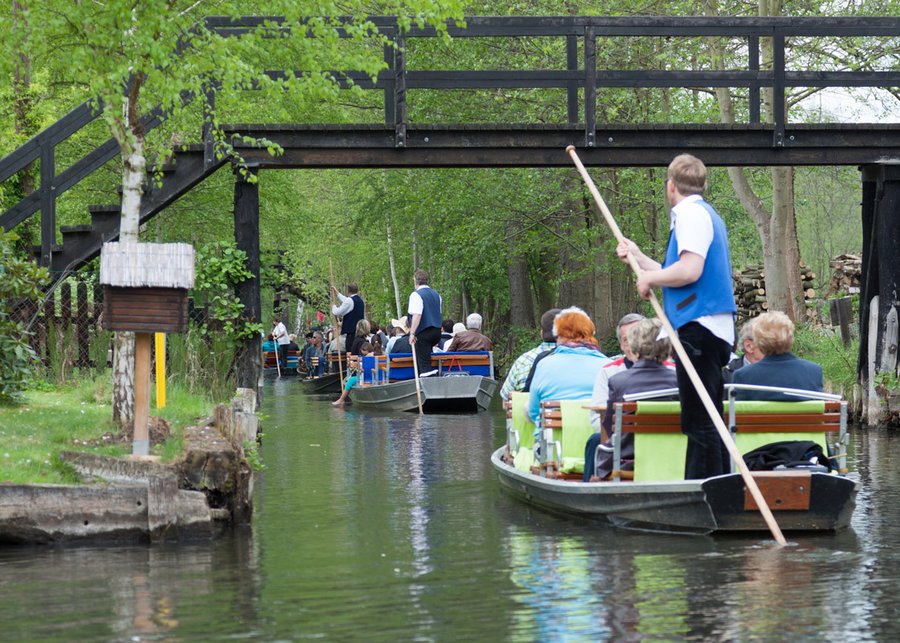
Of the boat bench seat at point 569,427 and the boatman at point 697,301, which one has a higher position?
the boatman at point 697,301

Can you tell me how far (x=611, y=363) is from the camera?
36.5 feet

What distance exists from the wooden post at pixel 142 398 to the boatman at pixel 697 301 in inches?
138

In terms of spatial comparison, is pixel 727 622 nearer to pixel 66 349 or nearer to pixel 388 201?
pixel 66 349

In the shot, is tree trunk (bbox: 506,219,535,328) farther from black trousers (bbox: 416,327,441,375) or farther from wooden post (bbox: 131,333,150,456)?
wooden post (bbox: 131,333,150,456)

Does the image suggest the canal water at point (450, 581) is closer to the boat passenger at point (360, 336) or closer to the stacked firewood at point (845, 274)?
the boat passenger at point (360, 336)

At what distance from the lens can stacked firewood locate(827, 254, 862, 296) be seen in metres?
33.0

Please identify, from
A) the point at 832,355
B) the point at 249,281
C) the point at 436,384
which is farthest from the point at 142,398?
the point at 832,355

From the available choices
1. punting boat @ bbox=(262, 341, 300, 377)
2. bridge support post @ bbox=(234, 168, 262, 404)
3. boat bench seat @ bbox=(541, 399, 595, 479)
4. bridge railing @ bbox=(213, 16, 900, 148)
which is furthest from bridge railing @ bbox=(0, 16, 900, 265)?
punting boat @ bbox=(262, 341, 300, 377)

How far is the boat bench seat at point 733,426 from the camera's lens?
961cm

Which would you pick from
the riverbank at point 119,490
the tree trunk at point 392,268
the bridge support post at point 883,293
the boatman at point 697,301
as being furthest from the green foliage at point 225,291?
the tree trunk at point 392,268

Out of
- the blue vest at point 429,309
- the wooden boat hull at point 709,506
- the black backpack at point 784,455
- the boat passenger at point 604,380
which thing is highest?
the blue vest at point 429,309

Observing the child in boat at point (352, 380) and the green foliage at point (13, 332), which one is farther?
the child in boat at point (352, 380)

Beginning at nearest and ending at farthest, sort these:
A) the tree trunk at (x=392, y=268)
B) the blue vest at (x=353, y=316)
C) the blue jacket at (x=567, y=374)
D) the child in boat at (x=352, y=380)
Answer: the blue jacket at (x=567, y=374), the child in boat at (x=352, y=380), the blue vest at (x=353, y=316), the tree trunk at (x=392, y=268)

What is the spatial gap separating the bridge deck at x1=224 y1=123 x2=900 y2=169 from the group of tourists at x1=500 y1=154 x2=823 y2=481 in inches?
295
